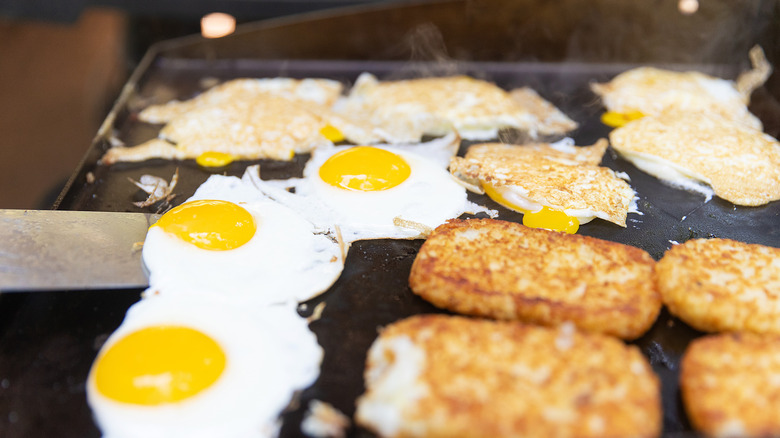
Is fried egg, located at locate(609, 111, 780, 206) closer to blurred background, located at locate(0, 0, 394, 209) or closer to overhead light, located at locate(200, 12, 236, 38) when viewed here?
blurred background, located at locate(0, 0, 394, 209)

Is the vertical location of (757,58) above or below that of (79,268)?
above

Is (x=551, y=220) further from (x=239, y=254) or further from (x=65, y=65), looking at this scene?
(x=65, y=65)

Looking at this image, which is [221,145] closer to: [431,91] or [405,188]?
[405,188]

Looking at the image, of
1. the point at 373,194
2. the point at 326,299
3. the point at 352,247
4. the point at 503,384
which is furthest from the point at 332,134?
the point at 503,384

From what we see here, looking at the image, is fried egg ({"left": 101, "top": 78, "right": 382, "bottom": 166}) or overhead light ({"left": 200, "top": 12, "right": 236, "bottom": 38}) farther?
overhead light ({"left": 200, "top": 12, "right": 236, "bottom": 38})

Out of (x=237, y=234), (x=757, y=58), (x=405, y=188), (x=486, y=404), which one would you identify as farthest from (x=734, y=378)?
(x=757, y=58)

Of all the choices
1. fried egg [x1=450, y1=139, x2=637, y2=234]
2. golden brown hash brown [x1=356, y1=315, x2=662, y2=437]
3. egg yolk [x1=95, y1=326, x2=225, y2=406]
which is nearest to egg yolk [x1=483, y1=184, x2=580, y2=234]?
fried egg [x1=450, y1=139, x2=637, y2=234]
